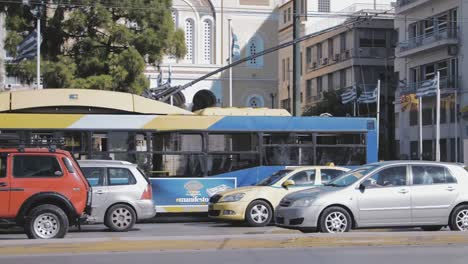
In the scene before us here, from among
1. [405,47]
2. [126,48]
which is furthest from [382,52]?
[126,48]

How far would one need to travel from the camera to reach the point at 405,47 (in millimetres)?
55531

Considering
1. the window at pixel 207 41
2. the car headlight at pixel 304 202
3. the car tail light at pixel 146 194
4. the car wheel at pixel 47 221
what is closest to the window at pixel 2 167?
the car wheel at pixel 47 221

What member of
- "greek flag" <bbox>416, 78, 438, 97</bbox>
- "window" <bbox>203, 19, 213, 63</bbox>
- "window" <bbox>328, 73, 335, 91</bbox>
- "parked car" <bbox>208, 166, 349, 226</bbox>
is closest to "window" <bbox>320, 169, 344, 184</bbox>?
"parked car" <bbox>208, 166, 349, 226</bbox>

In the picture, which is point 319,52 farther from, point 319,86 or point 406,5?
point 406,5

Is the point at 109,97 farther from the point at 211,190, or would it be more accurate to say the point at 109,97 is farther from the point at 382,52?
the point at 382,52

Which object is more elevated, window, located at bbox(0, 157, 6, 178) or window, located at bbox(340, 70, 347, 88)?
window, located at bbox(340, 70, 347, 88)

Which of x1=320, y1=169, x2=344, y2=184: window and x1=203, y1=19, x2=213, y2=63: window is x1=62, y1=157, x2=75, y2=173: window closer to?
x1=320, y1=169, x2=344, y2=184: window

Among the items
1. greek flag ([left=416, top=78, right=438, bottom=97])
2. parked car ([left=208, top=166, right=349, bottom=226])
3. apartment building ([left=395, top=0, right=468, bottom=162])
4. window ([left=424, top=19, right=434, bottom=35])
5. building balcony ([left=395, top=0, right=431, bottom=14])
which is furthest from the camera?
building balcony ([left=395, top=0, right=431, bottom=14])

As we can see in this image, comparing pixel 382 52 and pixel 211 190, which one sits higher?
pixel 382 52

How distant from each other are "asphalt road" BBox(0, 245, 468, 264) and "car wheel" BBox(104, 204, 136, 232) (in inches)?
216

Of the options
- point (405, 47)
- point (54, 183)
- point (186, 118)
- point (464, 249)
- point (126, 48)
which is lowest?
point (464, 249)

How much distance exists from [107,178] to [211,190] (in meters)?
3.89

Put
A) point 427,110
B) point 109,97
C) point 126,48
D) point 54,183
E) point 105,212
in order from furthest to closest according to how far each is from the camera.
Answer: point 427,110 → point 126,48 → point 109,97 → point 105,212 → point 54,183

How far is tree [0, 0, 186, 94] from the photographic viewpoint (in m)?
27.2
